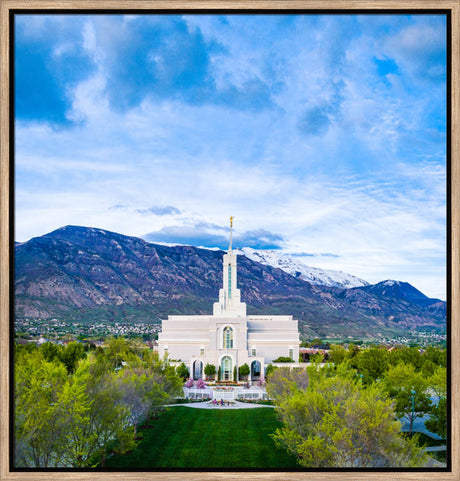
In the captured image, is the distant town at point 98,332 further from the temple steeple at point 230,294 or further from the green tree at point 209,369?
the green tree at point 209,369


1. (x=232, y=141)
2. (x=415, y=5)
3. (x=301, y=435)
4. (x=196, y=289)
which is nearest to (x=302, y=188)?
(x=232, y=141)

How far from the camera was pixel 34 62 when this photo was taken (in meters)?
26.8

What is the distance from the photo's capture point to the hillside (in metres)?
55.1

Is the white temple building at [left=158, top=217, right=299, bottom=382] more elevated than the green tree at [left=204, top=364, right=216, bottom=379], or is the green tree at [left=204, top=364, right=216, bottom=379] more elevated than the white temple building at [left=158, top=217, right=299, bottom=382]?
the white temple building at [left=158, top=217, right=299, bottom=382]

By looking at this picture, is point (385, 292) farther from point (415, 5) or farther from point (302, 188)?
point (415, 5)

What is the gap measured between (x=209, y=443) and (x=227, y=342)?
63.5 ft

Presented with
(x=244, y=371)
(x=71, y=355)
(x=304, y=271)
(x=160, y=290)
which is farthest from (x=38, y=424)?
(x=304, y=271)

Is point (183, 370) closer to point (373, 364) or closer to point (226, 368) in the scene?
point (226, 368)

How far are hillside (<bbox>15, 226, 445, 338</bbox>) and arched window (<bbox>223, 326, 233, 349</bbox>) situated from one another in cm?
2089

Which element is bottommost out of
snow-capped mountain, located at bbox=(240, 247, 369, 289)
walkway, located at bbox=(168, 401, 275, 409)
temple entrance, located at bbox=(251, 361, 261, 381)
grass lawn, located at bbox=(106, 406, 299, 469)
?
temple entrance, located at bbox=(251, 361, 261, 381)

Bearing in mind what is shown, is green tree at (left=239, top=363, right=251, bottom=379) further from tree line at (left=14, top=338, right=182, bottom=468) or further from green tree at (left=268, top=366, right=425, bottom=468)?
green tree at (left=268, top=366, right=425, bottom=468)

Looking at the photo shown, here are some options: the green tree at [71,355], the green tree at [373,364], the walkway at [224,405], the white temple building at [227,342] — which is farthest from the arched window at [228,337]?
the walkway at [224,405]

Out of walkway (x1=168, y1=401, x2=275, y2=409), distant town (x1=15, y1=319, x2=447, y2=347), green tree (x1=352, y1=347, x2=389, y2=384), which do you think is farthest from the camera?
distant town (x1=15, y1=319, x2=447, y2=347)

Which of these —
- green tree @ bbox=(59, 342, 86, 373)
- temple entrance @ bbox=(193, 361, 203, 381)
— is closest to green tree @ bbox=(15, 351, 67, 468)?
green tree @ bbox=(59, 342, 86, 373)
